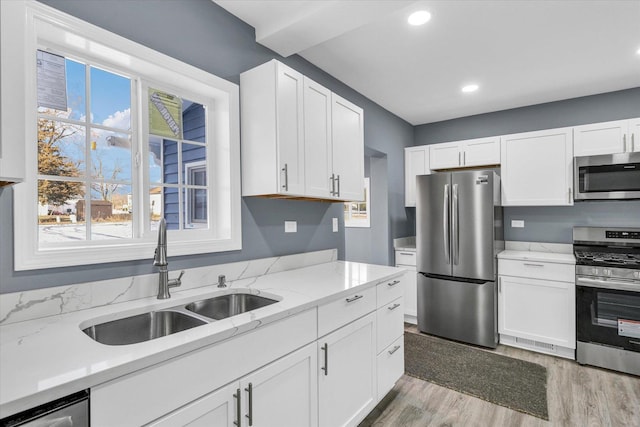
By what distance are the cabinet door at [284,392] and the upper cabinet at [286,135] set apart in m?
0.97

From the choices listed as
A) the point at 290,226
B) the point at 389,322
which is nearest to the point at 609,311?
the point at 389,322

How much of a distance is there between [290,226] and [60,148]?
147 centimetres

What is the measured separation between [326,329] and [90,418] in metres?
1.03

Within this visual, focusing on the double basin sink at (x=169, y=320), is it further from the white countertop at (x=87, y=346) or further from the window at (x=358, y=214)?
the window at (x=358, y=214)

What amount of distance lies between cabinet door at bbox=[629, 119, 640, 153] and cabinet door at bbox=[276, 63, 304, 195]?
3.14 metres

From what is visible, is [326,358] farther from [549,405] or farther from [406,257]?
[406,257]

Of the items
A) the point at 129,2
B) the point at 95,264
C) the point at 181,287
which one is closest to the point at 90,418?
the point at 95,264

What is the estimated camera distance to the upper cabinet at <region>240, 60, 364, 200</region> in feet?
6.45

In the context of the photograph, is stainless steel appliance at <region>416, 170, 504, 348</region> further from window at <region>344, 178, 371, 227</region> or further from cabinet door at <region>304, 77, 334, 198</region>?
cabinet door at <region>304, 77, 334, 198</region>

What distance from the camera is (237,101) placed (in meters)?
2.09

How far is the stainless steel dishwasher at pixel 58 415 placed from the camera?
726 mm

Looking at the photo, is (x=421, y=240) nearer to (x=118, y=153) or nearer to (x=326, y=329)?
(x=326, y=329)

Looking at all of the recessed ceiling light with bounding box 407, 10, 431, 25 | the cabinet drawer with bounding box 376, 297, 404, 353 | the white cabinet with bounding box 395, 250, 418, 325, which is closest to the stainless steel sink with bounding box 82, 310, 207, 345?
the cabinet drawer with bounding box 376, 297, 404, 353

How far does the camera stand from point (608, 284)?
274cm
